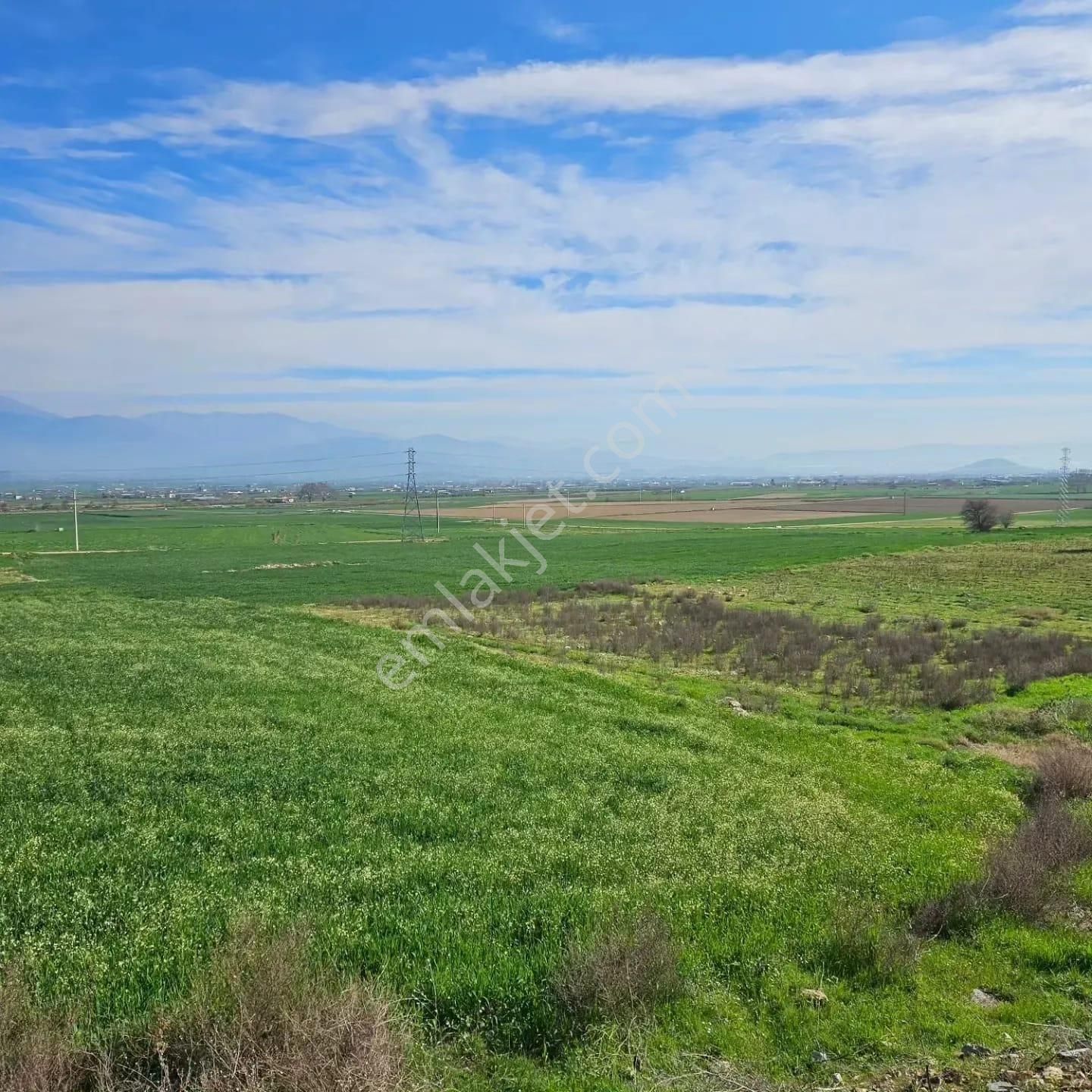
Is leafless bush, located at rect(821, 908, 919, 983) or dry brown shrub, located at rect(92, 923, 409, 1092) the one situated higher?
dry brown shrub, located at rect(92, 923, 409, 1092)

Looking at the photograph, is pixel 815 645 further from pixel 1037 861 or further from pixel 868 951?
pixel 868 951

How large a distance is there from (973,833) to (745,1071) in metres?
8.07

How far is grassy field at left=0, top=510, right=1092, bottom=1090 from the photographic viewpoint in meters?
7.72

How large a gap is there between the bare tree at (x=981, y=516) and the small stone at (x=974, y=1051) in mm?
100387

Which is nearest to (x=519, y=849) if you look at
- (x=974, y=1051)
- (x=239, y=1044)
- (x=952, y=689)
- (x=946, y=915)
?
(x=946, y=915)

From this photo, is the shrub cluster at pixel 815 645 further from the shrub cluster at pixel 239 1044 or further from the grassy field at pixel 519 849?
the shrub cluster at pixel 239 1044

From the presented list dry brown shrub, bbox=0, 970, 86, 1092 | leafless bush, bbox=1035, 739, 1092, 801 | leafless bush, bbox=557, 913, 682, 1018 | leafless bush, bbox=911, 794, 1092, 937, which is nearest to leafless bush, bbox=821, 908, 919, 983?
leafless bush, bbox=911, 794, 1092, 937

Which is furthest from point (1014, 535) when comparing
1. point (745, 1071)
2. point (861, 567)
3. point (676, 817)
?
point (745, 1071)

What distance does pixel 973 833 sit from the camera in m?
13.4

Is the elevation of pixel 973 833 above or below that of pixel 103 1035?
below

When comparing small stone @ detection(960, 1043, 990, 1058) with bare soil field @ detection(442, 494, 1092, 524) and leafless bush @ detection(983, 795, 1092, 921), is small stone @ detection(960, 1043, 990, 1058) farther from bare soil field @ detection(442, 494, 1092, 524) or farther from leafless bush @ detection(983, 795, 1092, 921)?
bare soil field @ detection(442, 494, 1092, 524)

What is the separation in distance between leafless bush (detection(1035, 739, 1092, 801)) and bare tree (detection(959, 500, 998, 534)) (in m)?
90.0

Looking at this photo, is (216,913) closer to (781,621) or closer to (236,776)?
(236,776)

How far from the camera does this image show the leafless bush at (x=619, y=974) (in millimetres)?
7707
